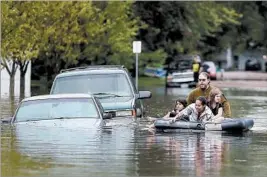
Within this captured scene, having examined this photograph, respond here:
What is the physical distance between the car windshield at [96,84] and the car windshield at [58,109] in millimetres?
3289

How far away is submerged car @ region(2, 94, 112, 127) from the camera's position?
→ 16797mm

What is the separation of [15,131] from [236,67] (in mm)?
122062

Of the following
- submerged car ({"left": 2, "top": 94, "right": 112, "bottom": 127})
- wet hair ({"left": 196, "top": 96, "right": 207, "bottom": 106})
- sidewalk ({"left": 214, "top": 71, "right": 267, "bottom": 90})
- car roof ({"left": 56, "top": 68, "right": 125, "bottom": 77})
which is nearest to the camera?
submerged car ({"left": 2, "top": 94, "right": 112, "bottom": 127})

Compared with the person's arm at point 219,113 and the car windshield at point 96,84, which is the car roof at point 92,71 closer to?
the car windshield at point 96,84

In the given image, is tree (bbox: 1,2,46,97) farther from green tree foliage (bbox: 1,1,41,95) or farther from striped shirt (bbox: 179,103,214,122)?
striped shirt (bbox: 179,103,214,122)

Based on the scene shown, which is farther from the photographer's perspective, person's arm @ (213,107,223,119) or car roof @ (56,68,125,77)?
car roof @ (56,68,125,77)

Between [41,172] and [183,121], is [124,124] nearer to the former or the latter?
[183,121]

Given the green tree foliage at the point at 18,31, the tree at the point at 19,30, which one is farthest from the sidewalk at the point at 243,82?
the green tree foliage at the point at 18,31

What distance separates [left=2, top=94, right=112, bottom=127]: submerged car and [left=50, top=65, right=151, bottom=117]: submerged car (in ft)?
9.30

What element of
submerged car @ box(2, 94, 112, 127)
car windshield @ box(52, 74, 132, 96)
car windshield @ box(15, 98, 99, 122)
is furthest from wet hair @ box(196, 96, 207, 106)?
car windshield @ box(52, 74, 132, 96)

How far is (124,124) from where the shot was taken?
19.1 metres

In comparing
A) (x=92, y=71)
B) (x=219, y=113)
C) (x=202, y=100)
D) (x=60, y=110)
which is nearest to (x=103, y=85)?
(x=92, y=71)

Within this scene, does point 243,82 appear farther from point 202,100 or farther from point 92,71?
point 202,100

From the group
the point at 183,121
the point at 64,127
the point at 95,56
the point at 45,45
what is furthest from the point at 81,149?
the point at 95,56
